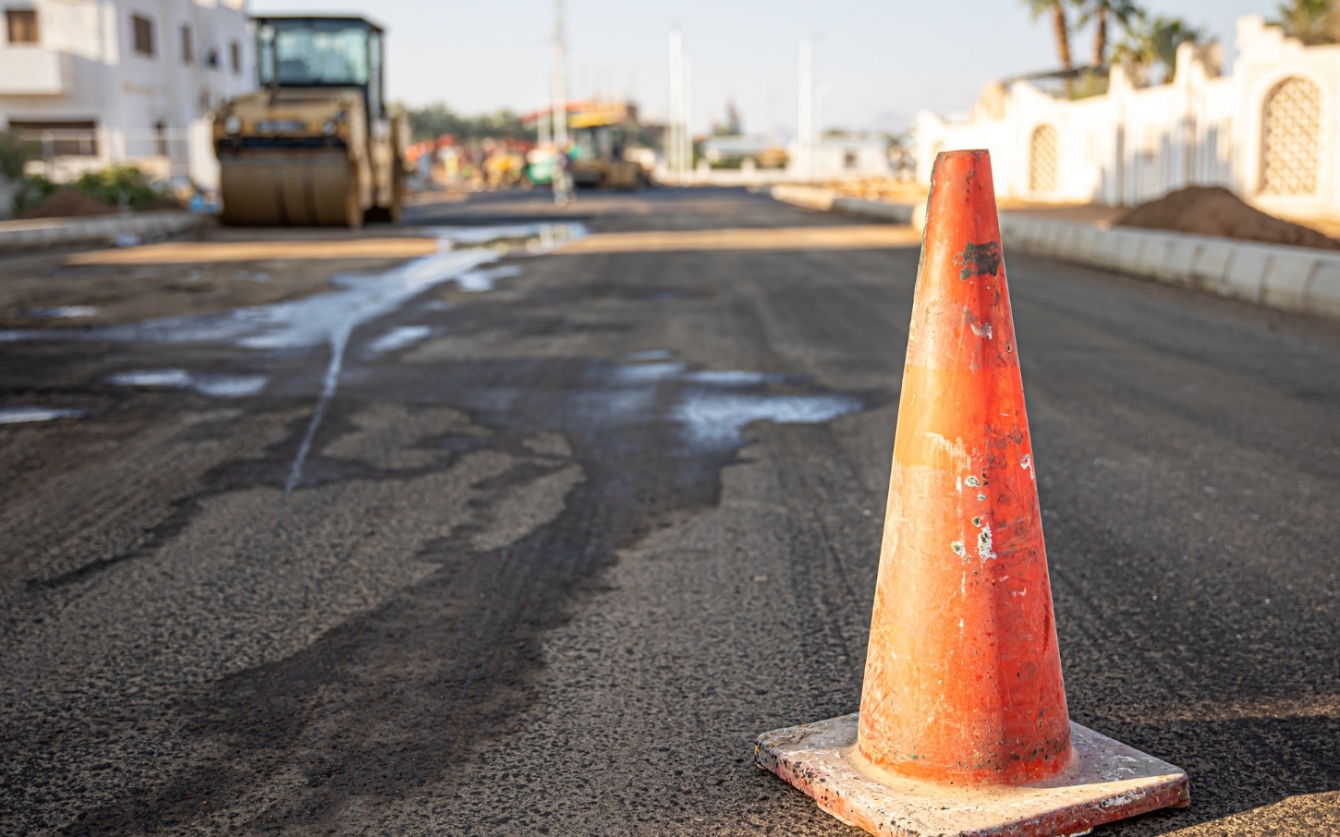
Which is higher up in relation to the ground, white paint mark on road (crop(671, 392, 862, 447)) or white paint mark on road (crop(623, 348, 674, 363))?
white paint mark on road (crop(623, 348, 674, 363))

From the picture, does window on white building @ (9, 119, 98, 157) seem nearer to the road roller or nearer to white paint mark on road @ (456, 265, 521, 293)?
the road roller

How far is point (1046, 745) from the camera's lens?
2467mm

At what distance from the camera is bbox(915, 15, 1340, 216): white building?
71.8 feet

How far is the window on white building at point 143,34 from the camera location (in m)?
43.4

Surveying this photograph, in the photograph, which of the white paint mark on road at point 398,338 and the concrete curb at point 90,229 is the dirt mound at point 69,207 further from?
the white paint mark on road at point 398,338

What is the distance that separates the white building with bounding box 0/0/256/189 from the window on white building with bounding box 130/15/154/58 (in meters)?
0.04

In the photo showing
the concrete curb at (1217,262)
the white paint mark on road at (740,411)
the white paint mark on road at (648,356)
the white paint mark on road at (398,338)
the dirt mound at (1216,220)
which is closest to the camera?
the white paint mark on road at (740,411)

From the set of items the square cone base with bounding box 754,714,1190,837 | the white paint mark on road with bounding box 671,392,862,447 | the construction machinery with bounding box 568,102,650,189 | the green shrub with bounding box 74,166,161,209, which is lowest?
the square cone base with bounding box 754,714,1190,837

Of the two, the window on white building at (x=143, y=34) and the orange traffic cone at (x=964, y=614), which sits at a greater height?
the window on white building at (x=143, y=34)

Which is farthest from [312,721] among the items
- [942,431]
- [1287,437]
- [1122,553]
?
[1287,437]

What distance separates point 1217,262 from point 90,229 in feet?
53.7

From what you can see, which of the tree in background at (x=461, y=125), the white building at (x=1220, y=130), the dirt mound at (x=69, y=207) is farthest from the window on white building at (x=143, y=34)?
the tree in background at (x=461, y=125)

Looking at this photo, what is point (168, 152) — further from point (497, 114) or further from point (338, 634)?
point (497, 114)

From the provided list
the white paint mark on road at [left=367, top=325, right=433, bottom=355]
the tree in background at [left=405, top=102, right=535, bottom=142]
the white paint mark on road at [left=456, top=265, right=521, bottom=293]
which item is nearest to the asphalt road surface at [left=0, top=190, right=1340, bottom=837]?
the white paint mark on road at [left=367, top=325, right=433, bottom=355]
